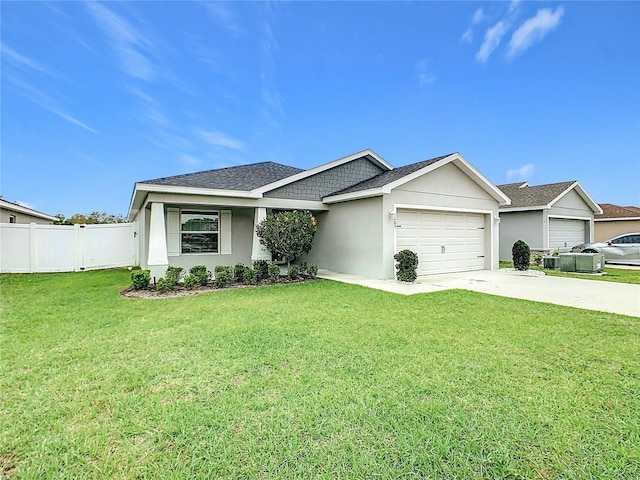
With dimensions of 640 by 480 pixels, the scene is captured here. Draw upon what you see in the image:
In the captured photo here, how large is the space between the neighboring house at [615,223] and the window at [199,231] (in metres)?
24.6

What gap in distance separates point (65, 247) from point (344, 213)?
11926 millimetres

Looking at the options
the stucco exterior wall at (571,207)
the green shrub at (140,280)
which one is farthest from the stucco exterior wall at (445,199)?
the green shrub at (140,280)

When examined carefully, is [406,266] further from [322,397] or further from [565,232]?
[565,232]

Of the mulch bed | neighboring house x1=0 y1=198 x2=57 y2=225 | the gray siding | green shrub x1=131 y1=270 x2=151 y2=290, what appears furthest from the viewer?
neighboring house x1=0 y1=198 x2=57 y2=225

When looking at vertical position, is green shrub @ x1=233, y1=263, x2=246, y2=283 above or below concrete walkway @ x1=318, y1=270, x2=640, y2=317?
above

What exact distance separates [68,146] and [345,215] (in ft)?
54.2

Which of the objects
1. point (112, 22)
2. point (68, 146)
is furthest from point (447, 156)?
point (68, 146)

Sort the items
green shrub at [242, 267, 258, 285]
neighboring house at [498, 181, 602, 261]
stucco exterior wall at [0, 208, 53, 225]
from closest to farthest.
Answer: green shrub at [242, 267, 258, 285] < stucco exterior wall at [0, 208, 53, 225] < neighboring house at [498, 181, 602, 261]

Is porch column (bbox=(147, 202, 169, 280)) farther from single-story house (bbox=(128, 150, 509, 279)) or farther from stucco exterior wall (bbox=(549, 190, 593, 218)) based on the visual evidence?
stucco exterior wall (bbox=(549, 190, 593, 218))

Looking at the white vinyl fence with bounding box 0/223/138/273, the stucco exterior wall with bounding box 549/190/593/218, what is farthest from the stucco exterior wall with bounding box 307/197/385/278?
the stucco exterior wall with bounding box 549/190/593/218

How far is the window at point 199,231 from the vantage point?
1227 cm

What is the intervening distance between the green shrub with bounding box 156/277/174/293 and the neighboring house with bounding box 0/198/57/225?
36.4 ft

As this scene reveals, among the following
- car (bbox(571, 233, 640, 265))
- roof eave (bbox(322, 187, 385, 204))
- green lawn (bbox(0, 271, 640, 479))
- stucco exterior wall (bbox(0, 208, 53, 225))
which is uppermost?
roof eave (bbox(322, 187, 385, 204))

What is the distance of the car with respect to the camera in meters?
15.4
